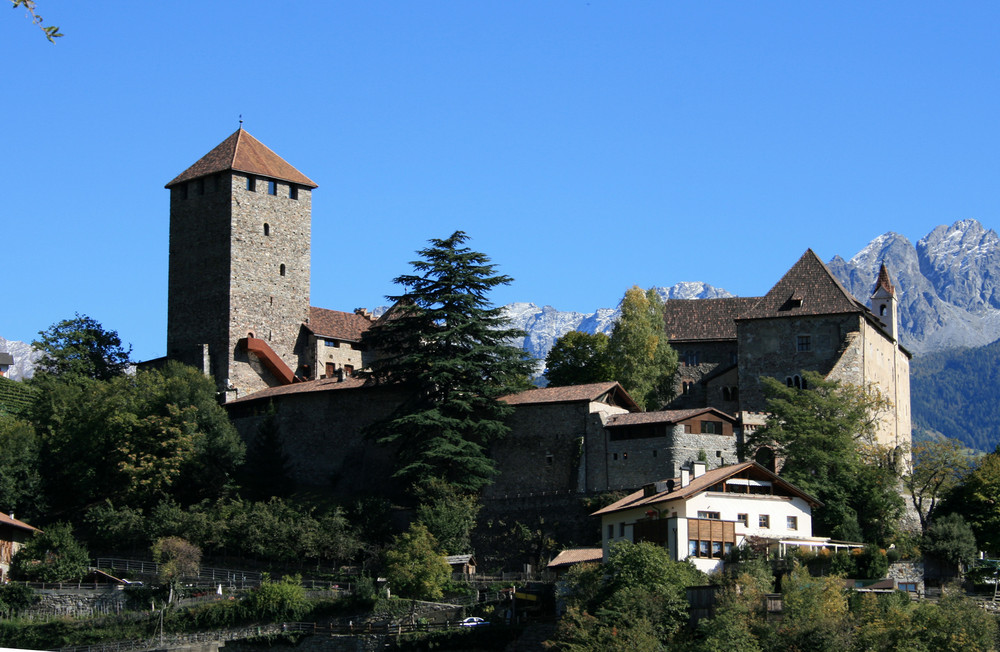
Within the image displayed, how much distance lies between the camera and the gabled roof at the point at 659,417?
57188 millimetres

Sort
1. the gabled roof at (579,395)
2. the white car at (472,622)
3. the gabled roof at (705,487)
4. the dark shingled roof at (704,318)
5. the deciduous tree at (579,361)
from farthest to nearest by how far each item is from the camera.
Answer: the dark shingled roof at (704,318) → the deciduous tree at (579,361) → the gabled roof at (579,395) → the gabled roof at (705,487) → the white car at (472,622)

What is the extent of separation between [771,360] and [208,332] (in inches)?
1088

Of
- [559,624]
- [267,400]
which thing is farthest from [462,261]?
[559,624]

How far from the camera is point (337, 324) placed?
249 ft

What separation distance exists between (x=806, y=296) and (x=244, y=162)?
29.1 meters

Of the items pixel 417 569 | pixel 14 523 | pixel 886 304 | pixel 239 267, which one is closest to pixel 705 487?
pixel 417 569

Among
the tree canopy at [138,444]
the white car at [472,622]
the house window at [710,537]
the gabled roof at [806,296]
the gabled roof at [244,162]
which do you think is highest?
the gabled roof at [244,162]

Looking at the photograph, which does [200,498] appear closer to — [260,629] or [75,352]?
[260,629]

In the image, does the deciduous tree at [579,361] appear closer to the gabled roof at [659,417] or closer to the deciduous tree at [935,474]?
the gabled roof at [659,417]

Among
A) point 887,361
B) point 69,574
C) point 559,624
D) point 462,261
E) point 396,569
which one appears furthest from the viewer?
point 887,361

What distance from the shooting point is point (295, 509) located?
59531mm

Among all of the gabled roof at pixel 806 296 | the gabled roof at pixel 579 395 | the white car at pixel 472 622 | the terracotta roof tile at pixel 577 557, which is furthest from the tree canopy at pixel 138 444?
the gabled roof at pixel 806 296

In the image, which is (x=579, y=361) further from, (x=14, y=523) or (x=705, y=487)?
(x=14, y=523)

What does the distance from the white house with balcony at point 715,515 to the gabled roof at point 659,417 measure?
5485mm
